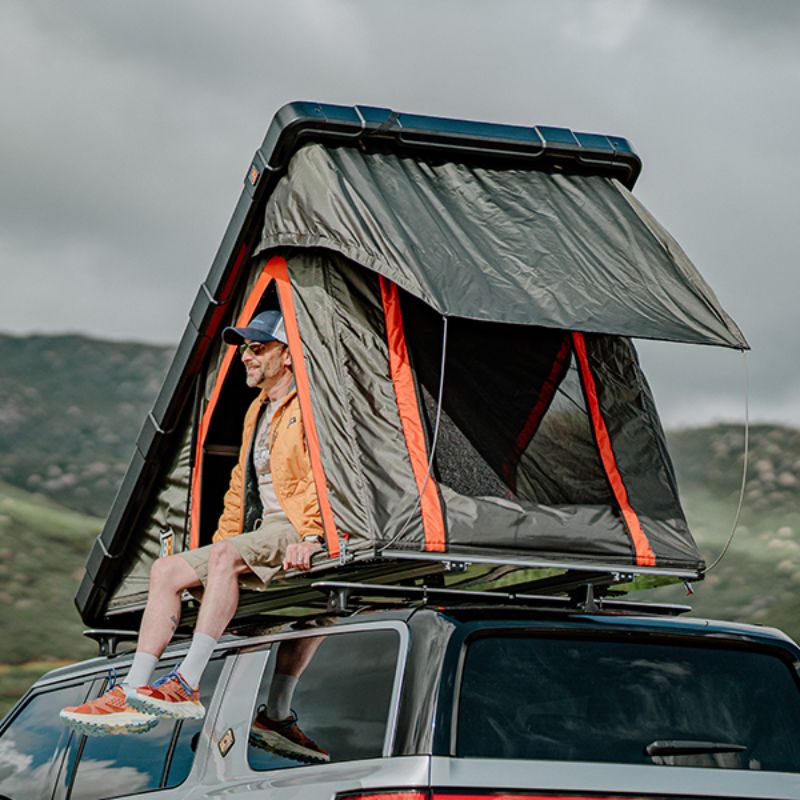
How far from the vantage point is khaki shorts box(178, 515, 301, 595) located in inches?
245

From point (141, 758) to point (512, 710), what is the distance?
2.02 m

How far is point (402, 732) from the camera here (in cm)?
460

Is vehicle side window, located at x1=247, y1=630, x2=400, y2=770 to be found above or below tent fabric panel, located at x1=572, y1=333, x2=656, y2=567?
below

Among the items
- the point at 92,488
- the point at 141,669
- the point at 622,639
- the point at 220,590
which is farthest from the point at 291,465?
the point at 92,488

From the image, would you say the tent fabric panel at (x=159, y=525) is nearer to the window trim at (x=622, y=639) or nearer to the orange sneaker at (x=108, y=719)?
the orange sneaker at (x=108, y=719)

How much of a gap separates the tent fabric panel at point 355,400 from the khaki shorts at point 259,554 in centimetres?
28

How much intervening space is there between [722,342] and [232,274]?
7.92 ft

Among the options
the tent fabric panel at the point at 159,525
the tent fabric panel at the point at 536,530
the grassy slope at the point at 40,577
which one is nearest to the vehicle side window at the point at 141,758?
the tent fabric panel at the point at 536,530

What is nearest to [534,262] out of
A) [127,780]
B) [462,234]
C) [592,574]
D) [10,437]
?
[462,234]

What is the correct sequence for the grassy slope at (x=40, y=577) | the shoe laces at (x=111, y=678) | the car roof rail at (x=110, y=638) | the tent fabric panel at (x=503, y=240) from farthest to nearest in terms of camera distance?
the grassy slope at (x=40, y=577), the car roof rail at (x=110, y=638), the shoe laces at (x=111, y=678), the tent fabric panel at (x=503, y=240)

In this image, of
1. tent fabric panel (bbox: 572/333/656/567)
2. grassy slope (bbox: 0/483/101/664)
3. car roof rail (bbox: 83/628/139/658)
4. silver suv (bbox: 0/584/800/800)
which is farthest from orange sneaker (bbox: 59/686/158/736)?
grassy slope (bbox: 0/483/101/664)

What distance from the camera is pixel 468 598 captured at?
573cm

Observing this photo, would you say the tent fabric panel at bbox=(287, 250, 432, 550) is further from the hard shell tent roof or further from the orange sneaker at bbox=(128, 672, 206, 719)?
the orange sneaker at bbox=(128, 672, 206, 719)

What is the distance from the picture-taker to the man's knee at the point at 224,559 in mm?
Result: 6141
